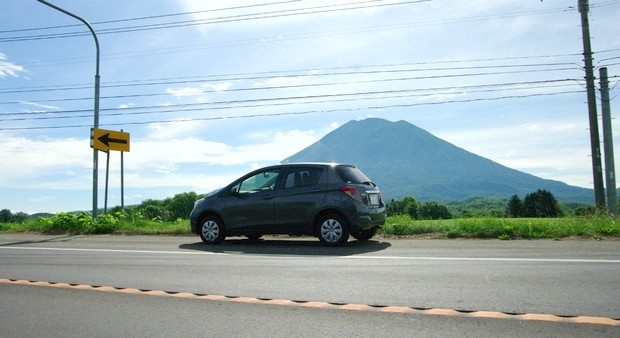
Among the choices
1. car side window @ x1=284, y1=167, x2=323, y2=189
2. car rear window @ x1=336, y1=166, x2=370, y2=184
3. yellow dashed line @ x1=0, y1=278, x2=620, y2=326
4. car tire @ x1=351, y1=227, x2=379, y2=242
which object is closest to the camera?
yellow dashed line @ x1=0, y1=278, x2=620, y2=326

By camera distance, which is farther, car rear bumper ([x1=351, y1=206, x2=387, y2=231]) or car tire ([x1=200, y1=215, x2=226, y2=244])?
car tire ([x1=200, y1=215, x2=226, y2=244])

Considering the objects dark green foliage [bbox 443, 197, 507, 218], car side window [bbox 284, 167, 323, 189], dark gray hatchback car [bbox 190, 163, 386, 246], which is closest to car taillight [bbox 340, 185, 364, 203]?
dark gray hatchback car [bbox 190, 163, 386, 246]

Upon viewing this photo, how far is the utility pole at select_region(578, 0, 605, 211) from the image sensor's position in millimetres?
18875

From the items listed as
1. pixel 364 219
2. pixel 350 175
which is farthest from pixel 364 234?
pixel 350 175

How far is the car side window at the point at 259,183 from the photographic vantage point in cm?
1162

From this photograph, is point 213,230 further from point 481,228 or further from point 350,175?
point 481,228

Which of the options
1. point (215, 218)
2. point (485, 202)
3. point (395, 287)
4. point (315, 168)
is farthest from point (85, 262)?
point (485, 202)

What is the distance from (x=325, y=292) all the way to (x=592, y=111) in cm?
1704

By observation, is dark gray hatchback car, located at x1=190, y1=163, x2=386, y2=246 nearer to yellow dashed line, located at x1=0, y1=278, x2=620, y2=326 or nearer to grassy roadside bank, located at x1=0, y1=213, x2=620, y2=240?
grassy roadside bank, located at x1=0, y1=213, x2=620, y2=240

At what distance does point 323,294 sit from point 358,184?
5.18 metres

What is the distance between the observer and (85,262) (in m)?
9.48

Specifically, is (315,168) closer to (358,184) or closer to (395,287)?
(358,184)

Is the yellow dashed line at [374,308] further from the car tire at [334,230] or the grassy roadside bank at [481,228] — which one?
the grassy roadside bank at [481,228]

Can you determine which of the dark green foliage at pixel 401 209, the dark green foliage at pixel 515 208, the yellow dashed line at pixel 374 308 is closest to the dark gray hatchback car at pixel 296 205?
the yellow dashed line at pixel 374 308
